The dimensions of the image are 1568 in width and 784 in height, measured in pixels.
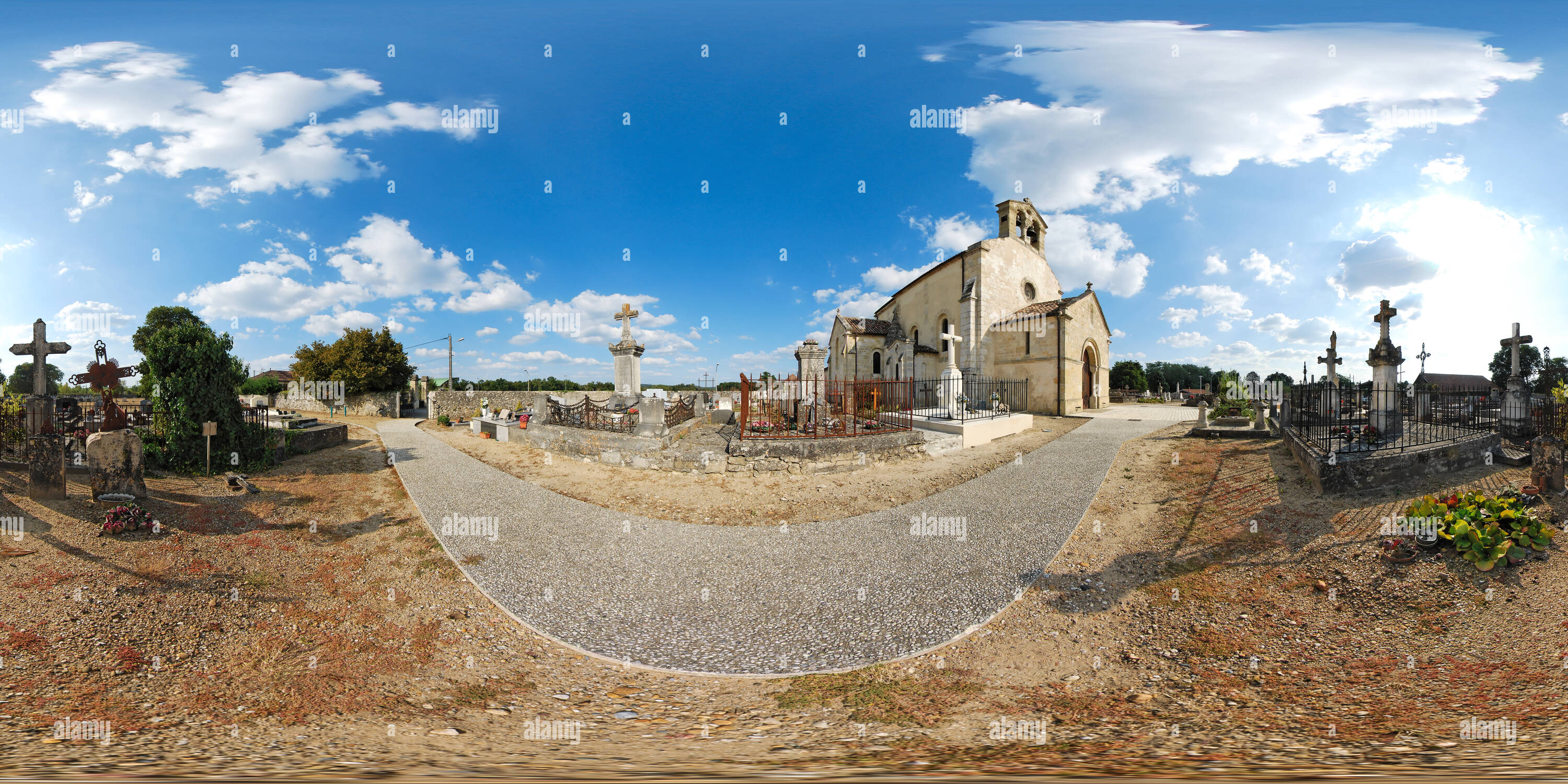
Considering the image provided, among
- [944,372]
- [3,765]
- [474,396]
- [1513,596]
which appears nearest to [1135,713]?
[1513,596]

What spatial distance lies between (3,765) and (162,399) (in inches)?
417

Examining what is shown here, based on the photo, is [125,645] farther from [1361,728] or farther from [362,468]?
[1361,728]

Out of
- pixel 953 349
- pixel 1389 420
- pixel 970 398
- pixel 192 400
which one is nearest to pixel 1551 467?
pixel 1389 420

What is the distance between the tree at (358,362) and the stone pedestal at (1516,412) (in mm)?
40006

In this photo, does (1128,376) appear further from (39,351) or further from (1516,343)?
(39,351)

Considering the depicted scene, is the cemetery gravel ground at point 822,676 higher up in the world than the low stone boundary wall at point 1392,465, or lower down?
lower down

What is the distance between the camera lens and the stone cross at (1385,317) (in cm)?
991

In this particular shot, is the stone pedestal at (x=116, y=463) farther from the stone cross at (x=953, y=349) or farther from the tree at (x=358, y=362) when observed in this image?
the tree at (x=358, y=362)

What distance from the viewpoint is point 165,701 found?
346 cm

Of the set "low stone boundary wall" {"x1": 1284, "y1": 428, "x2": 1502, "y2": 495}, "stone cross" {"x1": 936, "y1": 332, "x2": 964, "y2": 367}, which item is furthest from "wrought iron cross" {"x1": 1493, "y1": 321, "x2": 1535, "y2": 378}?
"stone cross" {"x1": 936, "y1": 332, "x2": 964, "y2": 367}

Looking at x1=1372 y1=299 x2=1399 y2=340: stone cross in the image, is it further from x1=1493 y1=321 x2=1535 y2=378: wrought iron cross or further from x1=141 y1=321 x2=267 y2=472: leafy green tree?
x1=141 y1=321 x2=267 y2=472: leafy green tree

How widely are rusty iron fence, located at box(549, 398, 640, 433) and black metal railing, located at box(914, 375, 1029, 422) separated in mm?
8760

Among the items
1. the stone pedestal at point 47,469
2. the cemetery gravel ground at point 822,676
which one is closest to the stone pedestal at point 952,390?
the cemetery gravel ground at point 822,676

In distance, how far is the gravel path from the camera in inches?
179
